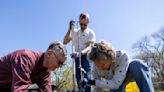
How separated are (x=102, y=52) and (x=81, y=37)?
2524mm

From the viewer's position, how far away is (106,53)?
3570 millimetres

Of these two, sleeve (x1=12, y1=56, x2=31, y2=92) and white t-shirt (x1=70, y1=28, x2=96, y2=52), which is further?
white t-shirt (x1=70, y1=28, x2=96, y2=52)

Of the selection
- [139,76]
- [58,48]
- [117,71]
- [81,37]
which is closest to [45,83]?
[58,48]

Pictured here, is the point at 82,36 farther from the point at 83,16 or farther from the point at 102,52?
the point at 102,52

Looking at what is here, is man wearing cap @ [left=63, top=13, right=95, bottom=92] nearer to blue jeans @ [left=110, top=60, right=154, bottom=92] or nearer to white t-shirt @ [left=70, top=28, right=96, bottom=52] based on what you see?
white t-shirt @ [left=70, top=28, right=96, bottom=52]

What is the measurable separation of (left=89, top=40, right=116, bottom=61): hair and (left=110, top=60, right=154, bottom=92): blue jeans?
44 centimetres

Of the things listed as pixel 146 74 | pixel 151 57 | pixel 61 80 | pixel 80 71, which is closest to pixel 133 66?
pixel 146 74

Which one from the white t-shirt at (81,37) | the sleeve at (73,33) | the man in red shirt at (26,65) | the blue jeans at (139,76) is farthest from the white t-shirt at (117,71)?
the sleeve at (73,33)

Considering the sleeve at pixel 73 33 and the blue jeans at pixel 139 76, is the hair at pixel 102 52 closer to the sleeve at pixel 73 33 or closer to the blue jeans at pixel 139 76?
the blue jeans at pixel 139 76

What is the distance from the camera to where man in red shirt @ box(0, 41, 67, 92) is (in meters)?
3.15

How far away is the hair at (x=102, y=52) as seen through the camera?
11.7 ft

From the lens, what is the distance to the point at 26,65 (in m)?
3.22

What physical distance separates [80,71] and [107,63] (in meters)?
1.88

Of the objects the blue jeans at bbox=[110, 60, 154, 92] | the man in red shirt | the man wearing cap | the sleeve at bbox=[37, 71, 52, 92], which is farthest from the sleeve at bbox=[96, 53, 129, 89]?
the man wearing cap
